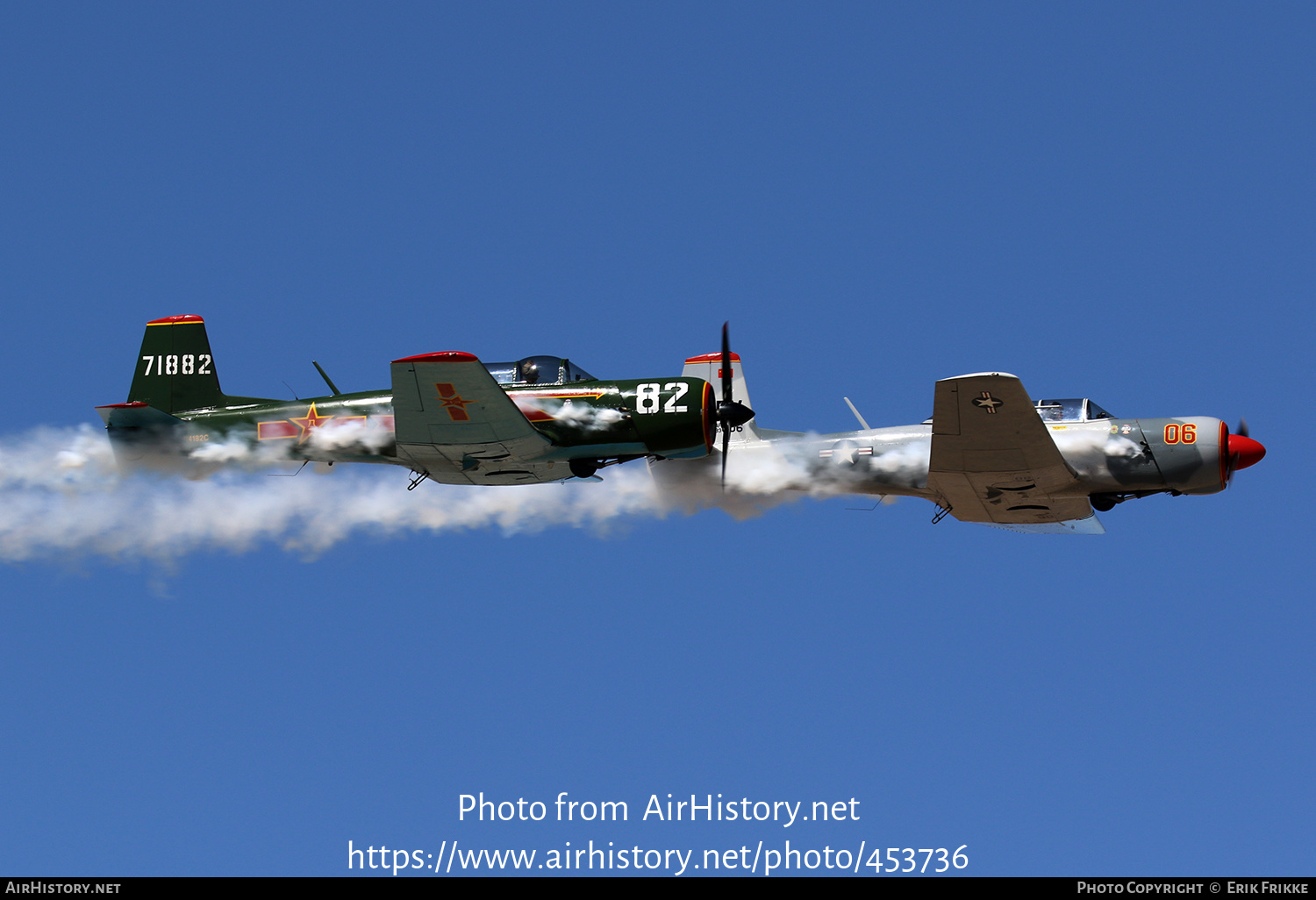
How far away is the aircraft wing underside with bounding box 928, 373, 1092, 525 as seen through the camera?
29.4 metres

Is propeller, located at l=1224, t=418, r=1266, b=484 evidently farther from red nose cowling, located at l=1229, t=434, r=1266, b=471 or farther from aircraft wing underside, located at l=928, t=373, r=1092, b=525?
aircraft wing underside, located at l=928, t=373, r=1092, b=525

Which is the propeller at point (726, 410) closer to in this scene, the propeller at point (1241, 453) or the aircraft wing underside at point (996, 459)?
the aircraft wing underside at point (996, 459)

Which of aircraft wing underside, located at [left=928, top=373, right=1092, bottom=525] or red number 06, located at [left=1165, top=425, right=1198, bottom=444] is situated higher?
red number 06, located at [left=1165, top=425, right=1198, bottom=444]

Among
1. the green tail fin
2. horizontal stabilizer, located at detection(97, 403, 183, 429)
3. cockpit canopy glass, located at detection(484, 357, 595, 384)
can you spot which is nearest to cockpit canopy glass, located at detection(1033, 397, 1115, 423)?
cockpit canopy glass, located at detection(484, 357, 595, 384)

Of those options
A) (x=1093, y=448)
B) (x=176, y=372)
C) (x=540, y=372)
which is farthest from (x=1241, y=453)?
(x=176, y=372)

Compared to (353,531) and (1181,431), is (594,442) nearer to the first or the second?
(353,531)

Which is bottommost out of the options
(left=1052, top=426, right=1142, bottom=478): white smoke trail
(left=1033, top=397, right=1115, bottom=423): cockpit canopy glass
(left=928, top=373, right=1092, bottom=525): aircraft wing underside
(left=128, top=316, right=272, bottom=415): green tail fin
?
(left=928, top=373, right=1092, bottom=525): aircraft wing underside

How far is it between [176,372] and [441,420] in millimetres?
7055

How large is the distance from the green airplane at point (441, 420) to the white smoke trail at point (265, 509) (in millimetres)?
1816

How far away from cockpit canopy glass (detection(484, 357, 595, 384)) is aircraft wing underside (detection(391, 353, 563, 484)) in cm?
123

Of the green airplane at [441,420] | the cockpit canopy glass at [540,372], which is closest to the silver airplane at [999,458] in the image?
the green airplane at [441,420]

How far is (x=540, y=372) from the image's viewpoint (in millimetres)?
31016

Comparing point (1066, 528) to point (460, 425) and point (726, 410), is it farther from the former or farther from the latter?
point (460, 425)

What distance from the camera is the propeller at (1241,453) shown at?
3119 centimetres
